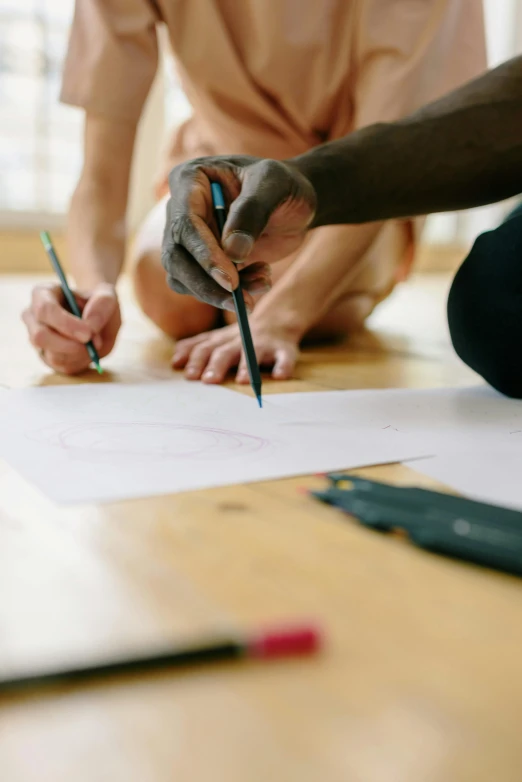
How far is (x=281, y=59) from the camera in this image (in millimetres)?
1439

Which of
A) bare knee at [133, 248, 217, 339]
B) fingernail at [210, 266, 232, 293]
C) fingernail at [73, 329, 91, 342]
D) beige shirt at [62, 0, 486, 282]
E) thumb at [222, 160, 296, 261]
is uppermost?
beige shirt at [62, 0, 486, 282]

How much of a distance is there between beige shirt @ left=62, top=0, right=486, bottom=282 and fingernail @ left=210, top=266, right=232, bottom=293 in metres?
0.66

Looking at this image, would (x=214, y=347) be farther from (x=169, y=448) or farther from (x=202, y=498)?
(x=202, y=498)

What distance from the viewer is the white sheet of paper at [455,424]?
0.63 meters

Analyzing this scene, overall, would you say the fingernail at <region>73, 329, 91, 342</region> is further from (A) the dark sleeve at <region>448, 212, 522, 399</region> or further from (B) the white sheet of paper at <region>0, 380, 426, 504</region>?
(A) the dark sleeve at <region>448, 212, 522, 399</region>

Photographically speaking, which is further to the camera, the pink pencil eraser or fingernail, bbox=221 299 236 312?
fingernail, bbox=221 299 236 312

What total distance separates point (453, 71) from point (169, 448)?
1077mm

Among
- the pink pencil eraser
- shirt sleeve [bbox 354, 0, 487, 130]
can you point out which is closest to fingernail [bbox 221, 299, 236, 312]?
the pink pencil eraser

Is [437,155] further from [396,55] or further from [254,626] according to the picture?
[254,626]

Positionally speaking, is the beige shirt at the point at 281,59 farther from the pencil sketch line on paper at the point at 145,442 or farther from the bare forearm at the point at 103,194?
the pencil sketch line on paper at the point at 145,442

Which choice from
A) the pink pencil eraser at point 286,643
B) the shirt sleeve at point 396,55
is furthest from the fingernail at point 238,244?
the shirt sleeve at point 396,55

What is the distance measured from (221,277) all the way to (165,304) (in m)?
0.72

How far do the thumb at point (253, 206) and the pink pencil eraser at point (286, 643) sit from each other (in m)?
0.49

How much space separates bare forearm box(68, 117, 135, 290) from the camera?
1388mm
